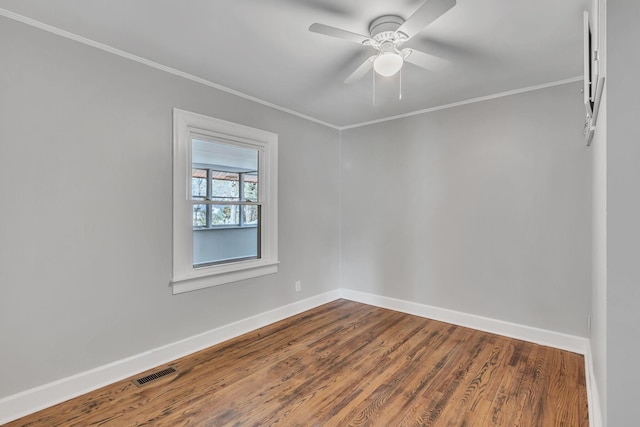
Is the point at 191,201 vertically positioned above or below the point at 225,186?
below

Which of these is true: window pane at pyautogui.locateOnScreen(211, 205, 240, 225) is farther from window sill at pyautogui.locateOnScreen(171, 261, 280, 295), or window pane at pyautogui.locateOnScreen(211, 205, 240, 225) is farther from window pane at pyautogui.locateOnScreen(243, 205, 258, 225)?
window sill at pyautogui.locateOnScreen(171, 261, 280, 295)

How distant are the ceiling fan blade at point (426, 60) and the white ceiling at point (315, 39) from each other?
6 centimetres

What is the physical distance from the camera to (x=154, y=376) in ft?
8.05

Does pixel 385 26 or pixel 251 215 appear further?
pixel 251 215

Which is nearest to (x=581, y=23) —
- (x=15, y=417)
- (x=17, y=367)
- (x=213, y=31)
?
(x=213, y=31)

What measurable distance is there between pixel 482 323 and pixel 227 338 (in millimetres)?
2624

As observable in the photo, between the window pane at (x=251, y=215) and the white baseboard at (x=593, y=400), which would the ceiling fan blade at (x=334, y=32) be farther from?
the white baseboard at (x=593, y=400)

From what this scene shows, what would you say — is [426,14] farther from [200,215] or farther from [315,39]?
[200,215]

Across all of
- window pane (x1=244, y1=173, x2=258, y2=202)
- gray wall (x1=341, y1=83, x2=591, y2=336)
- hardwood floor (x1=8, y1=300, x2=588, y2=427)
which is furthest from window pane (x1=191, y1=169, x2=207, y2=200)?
gray wall (x1=341, y1=83, x2=591, y2=336)

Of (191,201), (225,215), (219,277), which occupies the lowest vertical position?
(219,277)

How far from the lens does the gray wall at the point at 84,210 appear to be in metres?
1.99
